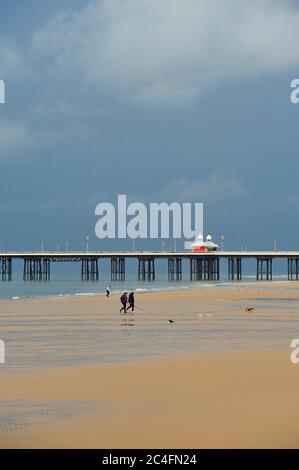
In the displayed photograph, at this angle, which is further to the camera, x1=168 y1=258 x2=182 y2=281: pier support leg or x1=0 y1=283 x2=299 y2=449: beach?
x1=168 y1=258 x2=182 y2=281: pier support leg

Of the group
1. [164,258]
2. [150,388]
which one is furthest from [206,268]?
[150,388]

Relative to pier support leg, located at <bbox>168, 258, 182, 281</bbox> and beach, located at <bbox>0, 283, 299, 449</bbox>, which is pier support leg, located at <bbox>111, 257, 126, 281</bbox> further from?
beach, located at <bbox>0, 283, 299, 449</bbox>

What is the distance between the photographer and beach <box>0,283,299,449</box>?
380 inches

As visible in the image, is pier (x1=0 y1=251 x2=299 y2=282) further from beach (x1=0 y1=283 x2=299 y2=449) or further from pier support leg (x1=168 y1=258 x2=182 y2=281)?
beach (x1=0 y1=283 x2=299 y2=449)

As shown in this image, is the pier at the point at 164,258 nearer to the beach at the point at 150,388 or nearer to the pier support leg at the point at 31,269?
the pier support leg at the point at 31,269

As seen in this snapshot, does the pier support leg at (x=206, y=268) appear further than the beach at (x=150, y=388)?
Yes

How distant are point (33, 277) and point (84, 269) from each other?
712 cm

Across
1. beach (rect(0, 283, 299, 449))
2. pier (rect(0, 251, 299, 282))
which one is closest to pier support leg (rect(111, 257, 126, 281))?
pier (rect(0, 251, 299, 282))

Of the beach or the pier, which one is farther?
the pier

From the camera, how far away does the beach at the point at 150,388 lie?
966cm

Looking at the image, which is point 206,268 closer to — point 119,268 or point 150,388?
point 119,268

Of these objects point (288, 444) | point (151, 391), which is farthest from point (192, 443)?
A: point (151, 391)

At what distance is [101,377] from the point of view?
13.9 metres

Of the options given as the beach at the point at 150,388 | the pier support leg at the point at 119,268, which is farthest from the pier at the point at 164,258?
the beach at the point at 150,388
